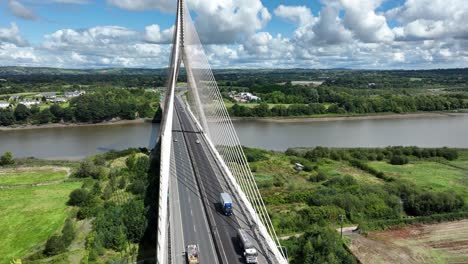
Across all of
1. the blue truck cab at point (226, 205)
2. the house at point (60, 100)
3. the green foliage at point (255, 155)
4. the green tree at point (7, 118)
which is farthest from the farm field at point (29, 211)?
the house at point (60, 100)

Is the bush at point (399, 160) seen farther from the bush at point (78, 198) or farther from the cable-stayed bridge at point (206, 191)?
the bush at point (78, 198)

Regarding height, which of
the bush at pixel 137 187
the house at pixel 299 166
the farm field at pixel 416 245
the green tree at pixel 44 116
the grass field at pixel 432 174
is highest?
the green tree at pixel 44 116

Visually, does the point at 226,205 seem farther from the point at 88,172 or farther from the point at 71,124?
the point at 71,124

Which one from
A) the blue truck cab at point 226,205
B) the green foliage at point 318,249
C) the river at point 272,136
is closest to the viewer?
the green foliage at point 318,249

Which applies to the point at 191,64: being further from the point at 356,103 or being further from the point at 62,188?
the point at 356,103

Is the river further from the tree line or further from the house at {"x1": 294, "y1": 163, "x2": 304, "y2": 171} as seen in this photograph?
the house at {"x1": 294, "y1": 163, "x2": 304, "y2": 171}

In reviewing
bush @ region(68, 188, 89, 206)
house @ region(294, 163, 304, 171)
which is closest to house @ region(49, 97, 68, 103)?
bush @ region(68, 188, 89, 206)

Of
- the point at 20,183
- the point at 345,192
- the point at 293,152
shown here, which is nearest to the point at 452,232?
the point at 345,192
